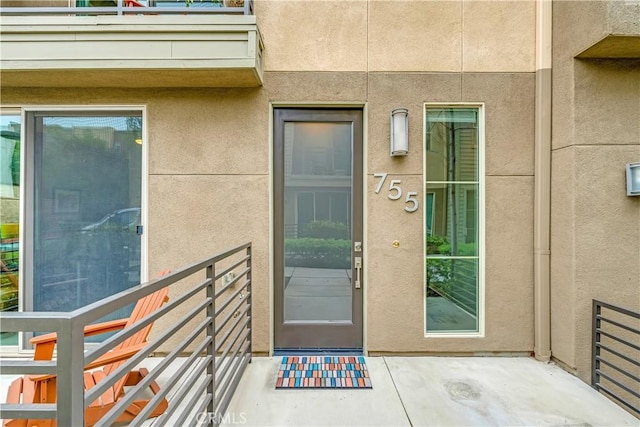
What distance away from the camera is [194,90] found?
10.0 ft

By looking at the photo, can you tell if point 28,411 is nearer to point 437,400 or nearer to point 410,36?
point 437,400

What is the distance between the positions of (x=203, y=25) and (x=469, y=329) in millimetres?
3794

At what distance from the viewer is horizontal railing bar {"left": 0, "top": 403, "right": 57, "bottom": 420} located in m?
0.94

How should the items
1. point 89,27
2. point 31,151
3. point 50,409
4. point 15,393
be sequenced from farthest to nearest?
point 31,151 → point 89,27 → point 15,393 → point 50,409

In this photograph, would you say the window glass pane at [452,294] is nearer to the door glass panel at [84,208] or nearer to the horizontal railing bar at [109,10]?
the door glass panel at [84,208]

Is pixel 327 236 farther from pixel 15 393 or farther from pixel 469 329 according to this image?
pixel 15 393

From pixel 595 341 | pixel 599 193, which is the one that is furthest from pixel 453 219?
pixel 595 341

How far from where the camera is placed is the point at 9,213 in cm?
305

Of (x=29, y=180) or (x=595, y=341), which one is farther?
(x=29, y=180)

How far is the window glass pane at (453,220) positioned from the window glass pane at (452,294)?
13 cm

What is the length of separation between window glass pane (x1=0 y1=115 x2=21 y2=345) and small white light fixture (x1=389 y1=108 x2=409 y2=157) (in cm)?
373

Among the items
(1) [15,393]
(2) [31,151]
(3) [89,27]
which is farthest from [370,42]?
(1) [15,393]

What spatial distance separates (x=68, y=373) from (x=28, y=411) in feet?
0.61

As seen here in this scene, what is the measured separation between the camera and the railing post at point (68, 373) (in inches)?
36.8
